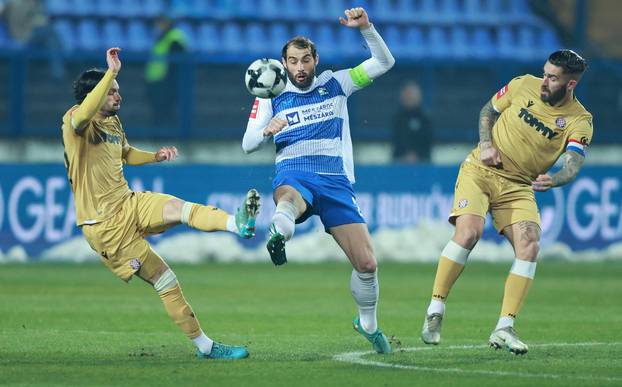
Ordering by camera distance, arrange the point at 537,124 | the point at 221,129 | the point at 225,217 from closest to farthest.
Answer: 1. the point at 225,217
2. the point at 537,124
3. the point at 221,129

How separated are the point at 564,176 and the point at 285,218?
77.0 inches

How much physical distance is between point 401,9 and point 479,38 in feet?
4.68

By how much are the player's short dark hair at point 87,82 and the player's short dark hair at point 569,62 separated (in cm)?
311

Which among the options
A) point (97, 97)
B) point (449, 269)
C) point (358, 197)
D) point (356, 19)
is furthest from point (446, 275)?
point (358, 197)

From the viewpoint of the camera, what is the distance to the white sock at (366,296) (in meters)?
9.27

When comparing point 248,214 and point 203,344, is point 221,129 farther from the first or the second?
point 248,214

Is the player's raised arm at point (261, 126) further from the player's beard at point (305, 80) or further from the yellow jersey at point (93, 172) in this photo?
the yellow jersey at point (93, 172)

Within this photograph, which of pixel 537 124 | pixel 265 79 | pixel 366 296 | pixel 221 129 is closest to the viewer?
pixel 265 79

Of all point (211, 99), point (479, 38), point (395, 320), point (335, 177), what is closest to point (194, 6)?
point (211, 99)

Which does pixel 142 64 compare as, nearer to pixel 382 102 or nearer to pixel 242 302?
pixel 382 102

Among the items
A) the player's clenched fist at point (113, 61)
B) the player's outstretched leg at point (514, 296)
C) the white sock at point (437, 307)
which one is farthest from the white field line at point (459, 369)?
the player's clenched fist at point (113, 61)

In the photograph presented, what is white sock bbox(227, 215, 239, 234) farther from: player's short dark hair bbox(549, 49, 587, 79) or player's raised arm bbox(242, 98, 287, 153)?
player's short dark hair bbox(549, 49, 587, 79)

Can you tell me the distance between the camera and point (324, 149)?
931 centimetres

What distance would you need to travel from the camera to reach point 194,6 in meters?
21.6
